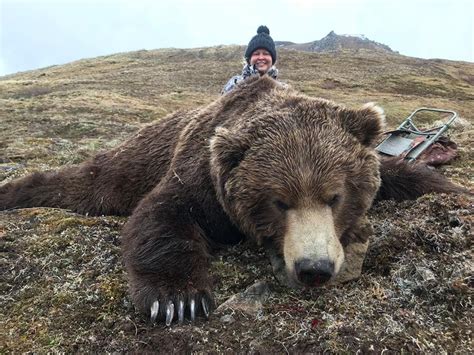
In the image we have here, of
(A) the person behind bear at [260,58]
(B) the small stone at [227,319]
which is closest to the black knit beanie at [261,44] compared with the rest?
(A) the person behind bear at [260,58]

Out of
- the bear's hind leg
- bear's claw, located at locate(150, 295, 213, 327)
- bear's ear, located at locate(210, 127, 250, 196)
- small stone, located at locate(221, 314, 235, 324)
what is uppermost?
bear's ear, located at locate(210, 127, 250, 196)

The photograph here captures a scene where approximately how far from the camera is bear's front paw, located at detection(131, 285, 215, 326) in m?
2.66

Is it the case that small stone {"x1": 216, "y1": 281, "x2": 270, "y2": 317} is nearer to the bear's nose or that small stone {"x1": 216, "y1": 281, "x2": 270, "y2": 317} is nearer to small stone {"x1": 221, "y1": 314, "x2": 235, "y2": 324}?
small stone {"x1": 221, "y1": 314, "x2": 235, "y2": 324}

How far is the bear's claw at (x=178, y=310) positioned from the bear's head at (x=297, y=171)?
0.51 m

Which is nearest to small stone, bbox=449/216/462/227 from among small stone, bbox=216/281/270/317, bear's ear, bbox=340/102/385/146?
bear's ear, bbox=340/102/385/146

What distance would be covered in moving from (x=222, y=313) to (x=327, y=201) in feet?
3.01

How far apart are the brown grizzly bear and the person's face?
306 cm

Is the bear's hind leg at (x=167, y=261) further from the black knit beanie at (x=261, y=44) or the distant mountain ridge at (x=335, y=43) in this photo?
the distant mountain ridge at (x=335, y=43)

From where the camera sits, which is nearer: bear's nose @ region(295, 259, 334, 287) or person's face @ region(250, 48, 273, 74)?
bear's nose @ region(295, 259, 334, 287)

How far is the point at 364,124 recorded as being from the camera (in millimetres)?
3443

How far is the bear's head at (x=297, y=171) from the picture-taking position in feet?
9.86

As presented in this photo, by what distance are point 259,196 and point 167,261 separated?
0.69 meters

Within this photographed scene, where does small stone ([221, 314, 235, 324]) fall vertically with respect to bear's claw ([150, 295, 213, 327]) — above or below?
below

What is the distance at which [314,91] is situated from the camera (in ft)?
77.1
